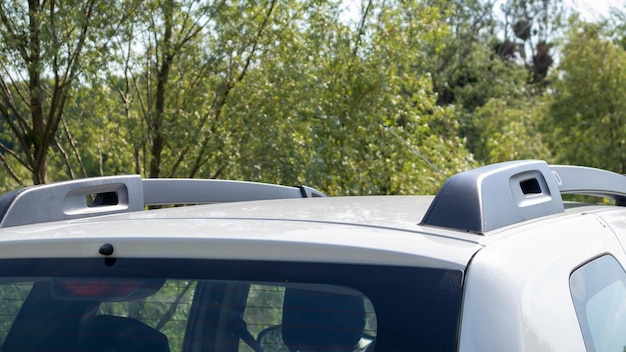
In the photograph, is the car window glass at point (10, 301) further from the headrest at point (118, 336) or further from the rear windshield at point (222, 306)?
the headrest at point (118, 336)

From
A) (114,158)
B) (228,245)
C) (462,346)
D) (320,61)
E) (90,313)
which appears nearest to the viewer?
(462,346)

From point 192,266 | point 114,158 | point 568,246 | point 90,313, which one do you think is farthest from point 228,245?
point 114,158

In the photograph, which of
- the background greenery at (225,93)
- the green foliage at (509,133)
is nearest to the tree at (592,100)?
the green foliage at (509,133)

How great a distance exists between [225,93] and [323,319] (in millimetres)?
8526

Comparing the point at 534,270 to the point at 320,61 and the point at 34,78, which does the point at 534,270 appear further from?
the point at 320,61

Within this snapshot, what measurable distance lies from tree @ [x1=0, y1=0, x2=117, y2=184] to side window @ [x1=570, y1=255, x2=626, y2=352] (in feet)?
21.3

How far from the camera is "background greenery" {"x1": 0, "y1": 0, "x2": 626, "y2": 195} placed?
830 centimetres

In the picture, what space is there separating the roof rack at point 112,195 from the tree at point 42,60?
17.4 feet

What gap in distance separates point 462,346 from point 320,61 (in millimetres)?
10327

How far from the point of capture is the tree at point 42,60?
25.8 feet

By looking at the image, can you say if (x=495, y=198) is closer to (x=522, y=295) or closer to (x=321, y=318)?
(x=522, y=295)

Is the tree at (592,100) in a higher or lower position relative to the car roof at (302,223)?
lower

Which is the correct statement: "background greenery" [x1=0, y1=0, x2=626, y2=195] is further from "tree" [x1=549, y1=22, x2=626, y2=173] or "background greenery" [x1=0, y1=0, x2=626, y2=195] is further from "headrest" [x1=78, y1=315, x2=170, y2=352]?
"tree" [x1=549, y1=22, x2=626, y2=173]

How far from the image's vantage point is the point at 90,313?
5.69 feet
